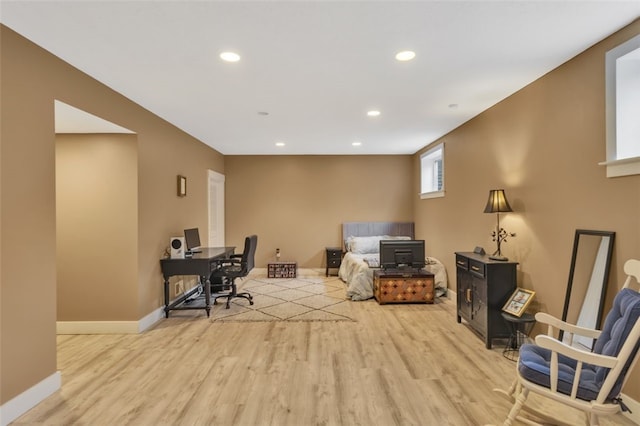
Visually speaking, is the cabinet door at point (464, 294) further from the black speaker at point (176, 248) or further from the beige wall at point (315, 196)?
the black speaker at point (176, 248)

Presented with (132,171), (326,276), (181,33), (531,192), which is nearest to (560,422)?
(531,192)

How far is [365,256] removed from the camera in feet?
19.5

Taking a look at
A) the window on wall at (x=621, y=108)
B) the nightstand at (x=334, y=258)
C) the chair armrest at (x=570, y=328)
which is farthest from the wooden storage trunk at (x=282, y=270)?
the window on wall at (x=621, y=108)

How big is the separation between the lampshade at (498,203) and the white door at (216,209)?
15.8 ft

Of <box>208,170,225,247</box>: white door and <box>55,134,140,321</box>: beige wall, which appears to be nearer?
<box>55,134,140,321</box>: beige wall

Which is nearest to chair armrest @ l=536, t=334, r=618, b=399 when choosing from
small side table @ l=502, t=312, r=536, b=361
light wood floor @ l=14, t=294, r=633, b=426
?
light wood floor @ l=14, t=294, r=633, b=426

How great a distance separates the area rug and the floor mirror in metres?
2.33

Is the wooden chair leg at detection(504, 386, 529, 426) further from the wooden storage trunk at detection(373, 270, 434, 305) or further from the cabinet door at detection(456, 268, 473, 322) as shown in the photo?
the wooden storage trunk at detection(373, 270, 434, 305)

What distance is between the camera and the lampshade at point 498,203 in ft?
11.4

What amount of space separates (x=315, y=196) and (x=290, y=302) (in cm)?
294

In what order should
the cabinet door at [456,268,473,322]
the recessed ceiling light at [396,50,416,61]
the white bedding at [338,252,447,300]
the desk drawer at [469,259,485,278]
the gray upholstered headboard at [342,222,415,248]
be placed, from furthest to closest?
the gray upholstered headboard at [342,222,415,248]
the white bedding at [338,252,447,300]
the cabinet door at [456,268,473,322]
the desk drawer at [469,259,485,278]
the recessed ceiling light at [396,50,416,61]

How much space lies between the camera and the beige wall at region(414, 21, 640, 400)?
2.33 m

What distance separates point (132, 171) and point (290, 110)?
6.41 feet

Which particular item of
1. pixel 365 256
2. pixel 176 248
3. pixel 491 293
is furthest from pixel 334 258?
pixel 491 293
